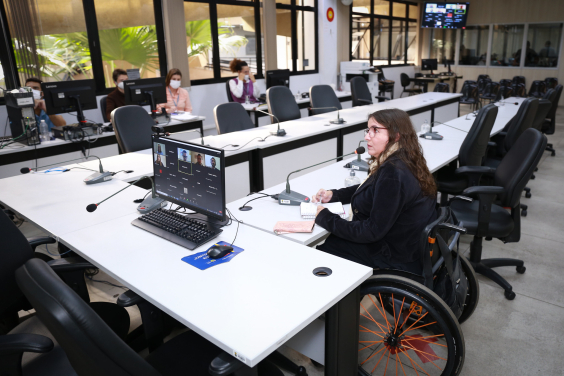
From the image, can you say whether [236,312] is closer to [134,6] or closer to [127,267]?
[127,267]

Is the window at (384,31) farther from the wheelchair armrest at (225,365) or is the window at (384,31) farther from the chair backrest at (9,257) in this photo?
the wheelchair armrest at (225,365)

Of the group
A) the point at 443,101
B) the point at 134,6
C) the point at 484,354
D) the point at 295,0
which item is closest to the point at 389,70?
the point at 295,0

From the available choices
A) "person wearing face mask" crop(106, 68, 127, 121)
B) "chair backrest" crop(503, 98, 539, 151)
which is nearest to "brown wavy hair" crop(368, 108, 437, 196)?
"chair backrest" crop(503, 98, 539, 151)

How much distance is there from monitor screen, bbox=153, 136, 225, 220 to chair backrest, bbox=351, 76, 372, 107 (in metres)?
4.85

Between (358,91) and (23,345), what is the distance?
5974 millimetres

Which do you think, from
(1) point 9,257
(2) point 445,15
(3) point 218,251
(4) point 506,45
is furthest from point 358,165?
(4) point 506,45

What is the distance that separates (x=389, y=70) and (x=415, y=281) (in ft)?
34.8

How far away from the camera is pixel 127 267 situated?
164 cm

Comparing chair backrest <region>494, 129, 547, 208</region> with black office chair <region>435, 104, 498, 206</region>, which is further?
black office chair <region>435, 104, 498, 206</region>

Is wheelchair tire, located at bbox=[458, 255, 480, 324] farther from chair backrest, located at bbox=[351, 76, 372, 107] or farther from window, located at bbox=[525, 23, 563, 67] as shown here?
window, located at bbox=[525, 23, 563, 67]

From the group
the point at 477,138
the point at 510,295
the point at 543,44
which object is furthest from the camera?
the point at 543,44

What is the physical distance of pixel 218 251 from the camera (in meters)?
1.69

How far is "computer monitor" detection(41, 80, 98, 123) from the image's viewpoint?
4.21 m

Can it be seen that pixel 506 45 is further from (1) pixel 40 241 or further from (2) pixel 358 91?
(1) pixel 40 241
